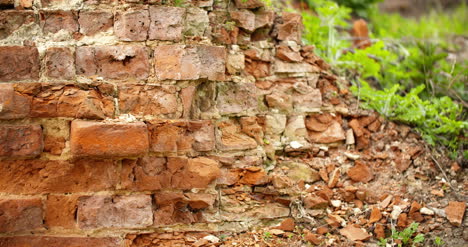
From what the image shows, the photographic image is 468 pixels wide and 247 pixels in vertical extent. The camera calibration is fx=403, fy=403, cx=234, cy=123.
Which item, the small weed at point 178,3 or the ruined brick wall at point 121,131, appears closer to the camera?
the ruined brick wall at point 121,131

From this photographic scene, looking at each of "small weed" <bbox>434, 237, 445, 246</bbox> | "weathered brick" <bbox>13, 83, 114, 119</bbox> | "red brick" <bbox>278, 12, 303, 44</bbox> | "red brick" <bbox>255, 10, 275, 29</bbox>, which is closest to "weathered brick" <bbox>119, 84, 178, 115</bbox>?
"weathered brick" <bbox>13, 83, 114, 119</bbox>

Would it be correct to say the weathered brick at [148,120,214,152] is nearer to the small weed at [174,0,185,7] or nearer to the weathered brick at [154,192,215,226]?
the weathered brick at [154,192,215,226]

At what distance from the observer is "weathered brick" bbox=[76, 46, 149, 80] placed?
220cm

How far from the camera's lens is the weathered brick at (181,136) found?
7.27ft

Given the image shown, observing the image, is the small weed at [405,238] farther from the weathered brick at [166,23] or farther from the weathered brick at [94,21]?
the weathered brick at [94,21]

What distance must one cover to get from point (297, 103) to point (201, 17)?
0.91 metres

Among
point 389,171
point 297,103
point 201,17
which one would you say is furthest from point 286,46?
point 389,171

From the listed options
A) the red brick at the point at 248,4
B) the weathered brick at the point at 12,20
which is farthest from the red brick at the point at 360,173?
the weathered brick at the point at 12,20

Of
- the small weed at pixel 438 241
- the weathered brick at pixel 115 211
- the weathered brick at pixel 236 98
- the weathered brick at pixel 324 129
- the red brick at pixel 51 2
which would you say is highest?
the red brick at pixel 51 2

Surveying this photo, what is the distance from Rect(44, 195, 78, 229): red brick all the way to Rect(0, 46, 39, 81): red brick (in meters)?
0.66

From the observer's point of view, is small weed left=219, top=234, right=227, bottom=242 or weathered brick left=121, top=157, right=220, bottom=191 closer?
weathered brick left=121, top=157, right=220, bottom=191

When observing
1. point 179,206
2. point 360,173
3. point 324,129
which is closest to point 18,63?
point 179,206

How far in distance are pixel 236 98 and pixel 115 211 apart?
1001 millimetres

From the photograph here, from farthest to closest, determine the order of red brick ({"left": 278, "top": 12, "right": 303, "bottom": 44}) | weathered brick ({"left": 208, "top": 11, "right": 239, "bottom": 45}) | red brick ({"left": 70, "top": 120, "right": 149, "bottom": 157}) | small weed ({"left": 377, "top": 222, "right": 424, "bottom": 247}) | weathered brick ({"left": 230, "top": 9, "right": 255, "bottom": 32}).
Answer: red brick ({"left": 278, "top": 12, "right": 303, "bottom": 44}) < weathered brick ({"left": 230, "top": 9, "right": 255, "bottom": 32}) < weathered brick ({"left": 208, "top": 11, "right": 239, "bottom": 45}) < small weed ({"left": 377, "top": 222, "right": 424, "bottom": 247}) < red brick ({"left": 70, "top": 120, "right": 149, "bottom": 157})
